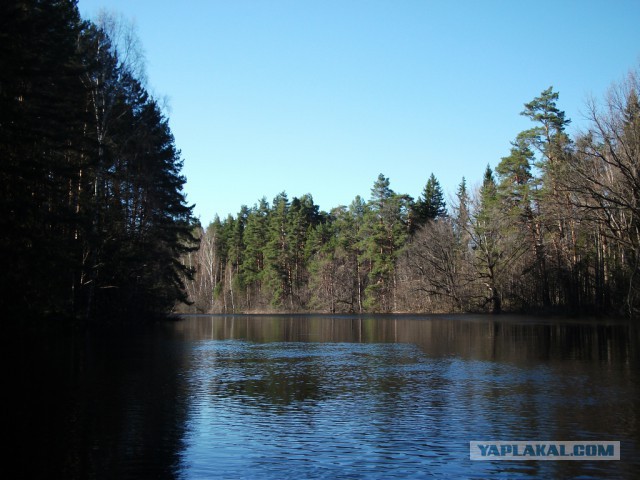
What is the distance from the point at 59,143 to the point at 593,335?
88.4 ft

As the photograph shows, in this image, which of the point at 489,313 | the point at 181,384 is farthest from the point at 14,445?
the point at 489,313

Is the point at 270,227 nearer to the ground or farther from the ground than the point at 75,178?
farther from the ground

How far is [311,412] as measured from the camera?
1201cm

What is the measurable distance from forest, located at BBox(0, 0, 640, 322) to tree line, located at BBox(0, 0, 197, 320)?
107 mm

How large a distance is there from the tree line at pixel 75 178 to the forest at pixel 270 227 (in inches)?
4.2

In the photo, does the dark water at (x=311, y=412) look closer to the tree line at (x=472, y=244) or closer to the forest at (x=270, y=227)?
the forest at (x=270, y=227)

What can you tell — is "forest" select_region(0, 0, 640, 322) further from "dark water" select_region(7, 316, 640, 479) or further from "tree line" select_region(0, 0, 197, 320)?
"dark water" select_region(7, 316, 640, 479)

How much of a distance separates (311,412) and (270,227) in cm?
9285

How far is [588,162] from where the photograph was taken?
3878 centimetres

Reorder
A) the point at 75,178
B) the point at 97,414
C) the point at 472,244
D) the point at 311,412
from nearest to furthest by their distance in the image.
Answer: the point at 97,414
the point at 311,412
the point at 75,178
the point at 472,244

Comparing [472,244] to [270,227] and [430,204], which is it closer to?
[430,204]

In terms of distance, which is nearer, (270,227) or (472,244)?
(472,244)

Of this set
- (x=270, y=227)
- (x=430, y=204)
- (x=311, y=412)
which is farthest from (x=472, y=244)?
(x=311, y=412)

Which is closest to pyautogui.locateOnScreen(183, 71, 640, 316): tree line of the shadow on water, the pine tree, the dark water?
the pine tree
